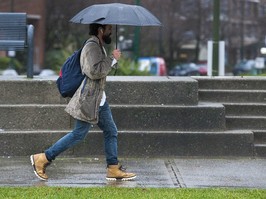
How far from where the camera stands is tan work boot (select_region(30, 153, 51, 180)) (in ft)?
25.2

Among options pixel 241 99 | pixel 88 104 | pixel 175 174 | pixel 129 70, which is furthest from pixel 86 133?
pixel 129 70

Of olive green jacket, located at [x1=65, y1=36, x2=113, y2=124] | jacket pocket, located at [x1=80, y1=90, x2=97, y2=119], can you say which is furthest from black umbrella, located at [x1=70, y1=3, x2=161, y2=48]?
jacket pocket, located at [x1=80, y1=90, x2=97, y2=119]

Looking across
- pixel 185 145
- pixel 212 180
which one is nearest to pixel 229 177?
pixel 212 180

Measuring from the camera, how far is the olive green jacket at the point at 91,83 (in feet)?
24.3

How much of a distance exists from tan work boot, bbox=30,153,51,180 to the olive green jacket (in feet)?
2.09

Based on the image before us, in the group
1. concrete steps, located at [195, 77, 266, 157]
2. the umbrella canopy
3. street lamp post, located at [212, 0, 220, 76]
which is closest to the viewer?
the umbrella canopy

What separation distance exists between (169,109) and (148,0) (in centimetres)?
2528

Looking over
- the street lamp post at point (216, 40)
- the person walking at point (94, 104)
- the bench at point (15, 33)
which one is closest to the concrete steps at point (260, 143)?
the person walking at point (94, 104)

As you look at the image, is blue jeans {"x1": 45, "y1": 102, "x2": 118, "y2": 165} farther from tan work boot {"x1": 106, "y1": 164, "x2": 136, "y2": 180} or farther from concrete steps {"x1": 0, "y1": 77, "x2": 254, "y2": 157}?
concrete steps {"x1": 0, "y1": 77, "x2": 254, "y2": 157}

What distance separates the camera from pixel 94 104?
295 inches

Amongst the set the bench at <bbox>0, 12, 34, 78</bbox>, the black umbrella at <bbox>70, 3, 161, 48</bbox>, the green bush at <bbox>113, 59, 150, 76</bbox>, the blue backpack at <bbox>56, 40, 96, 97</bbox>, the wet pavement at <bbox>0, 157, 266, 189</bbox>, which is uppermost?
the black umbrella at <bbox>70, 3, 161, 48</bbox>

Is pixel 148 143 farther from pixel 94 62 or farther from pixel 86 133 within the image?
pixel 94 62

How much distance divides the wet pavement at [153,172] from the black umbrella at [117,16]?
1.64 metres

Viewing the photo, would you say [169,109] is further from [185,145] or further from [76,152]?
[76,152]
